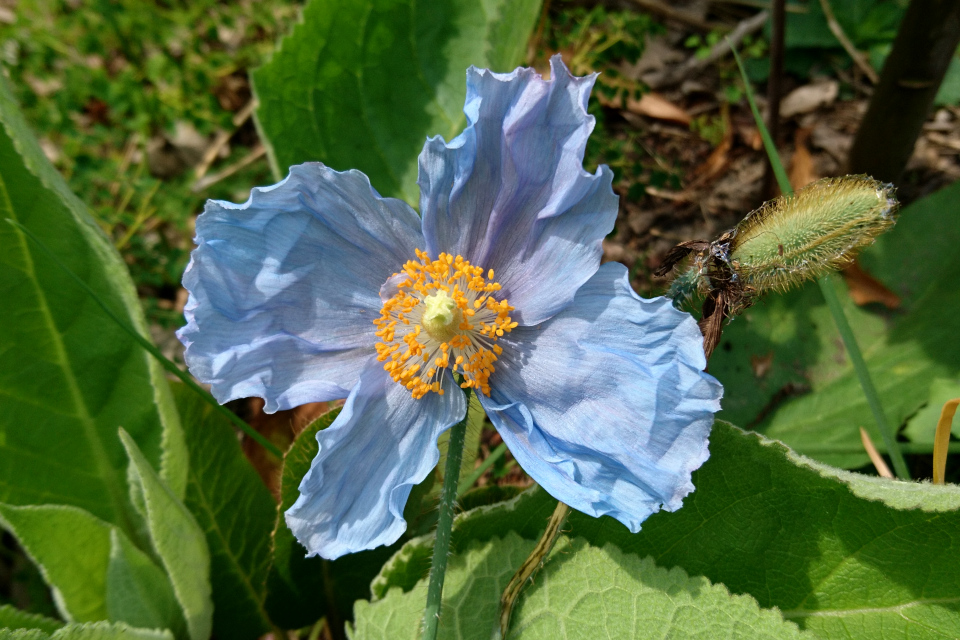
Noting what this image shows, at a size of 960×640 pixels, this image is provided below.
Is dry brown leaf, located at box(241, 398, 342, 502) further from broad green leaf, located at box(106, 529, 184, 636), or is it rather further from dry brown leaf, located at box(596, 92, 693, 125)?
dry brown leaf, located at box(596, 92, 693, 125)

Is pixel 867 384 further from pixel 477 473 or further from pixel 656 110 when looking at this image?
pixel 656 110

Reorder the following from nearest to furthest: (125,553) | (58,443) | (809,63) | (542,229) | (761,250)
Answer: (761,250) → (542,229) → (125,553) → (58,443) → (809,63)

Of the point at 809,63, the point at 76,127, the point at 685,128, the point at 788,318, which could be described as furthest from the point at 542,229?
the point at 76,127

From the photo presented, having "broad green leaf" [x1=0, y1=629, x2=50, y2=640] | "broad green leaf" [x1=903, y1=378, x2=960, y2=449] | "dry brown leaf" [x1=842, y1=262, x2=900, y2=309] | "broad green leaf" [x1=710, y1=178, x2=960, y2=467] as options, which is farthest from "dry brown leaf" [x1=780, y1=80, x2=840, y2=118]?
"broad green leaf" [x1=0, y1=629, x2=50, y2=640]

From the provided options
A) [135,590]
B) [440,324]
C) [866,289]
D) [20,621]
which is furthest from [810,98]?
[20,621]

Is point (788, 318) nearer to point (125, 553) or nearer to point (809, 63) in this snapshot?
point (809, 63)

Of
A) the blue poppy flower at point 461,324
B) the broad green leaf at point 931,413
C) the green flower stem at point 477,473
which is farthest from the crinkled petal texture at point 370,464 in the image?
the broad green leaf at point 931,413

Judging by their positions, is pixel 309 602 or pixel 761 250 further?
pixel 309 602
